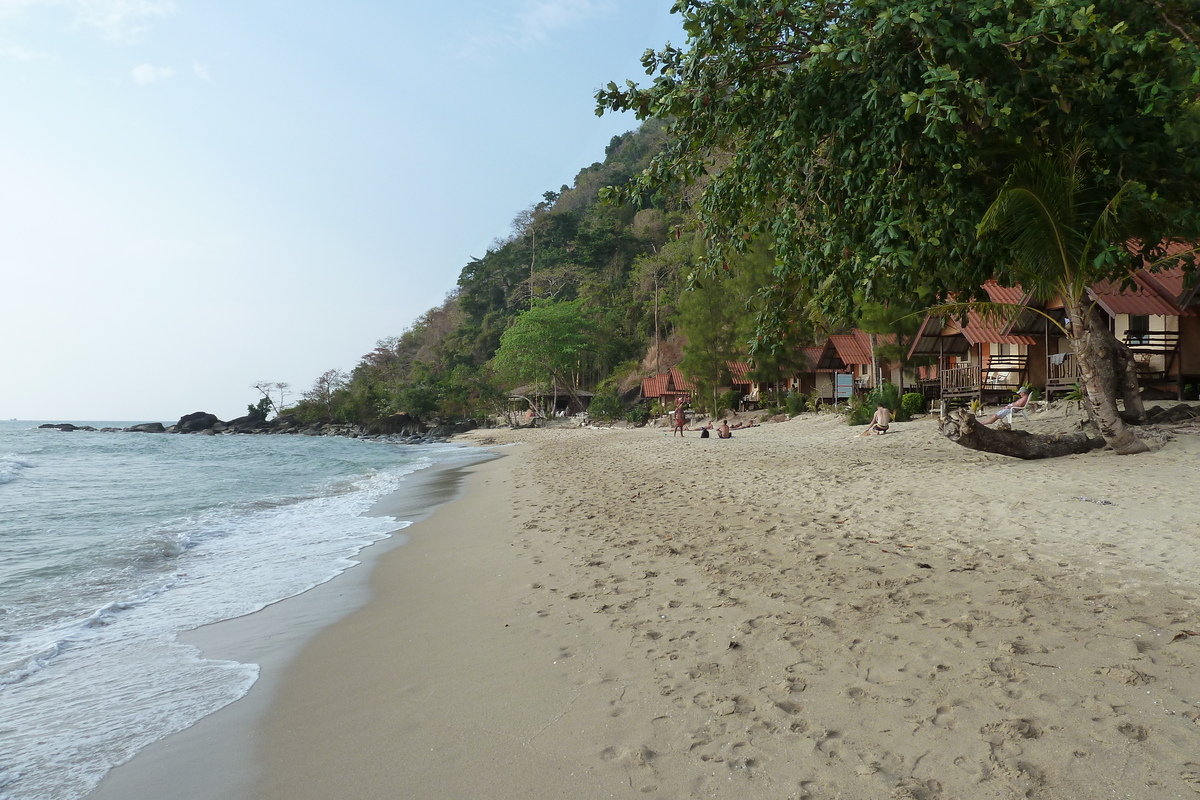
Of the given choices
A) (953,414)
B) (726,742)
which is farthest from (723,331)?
(726,742)

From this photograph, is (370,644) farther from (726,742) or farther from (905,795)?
(905,795)

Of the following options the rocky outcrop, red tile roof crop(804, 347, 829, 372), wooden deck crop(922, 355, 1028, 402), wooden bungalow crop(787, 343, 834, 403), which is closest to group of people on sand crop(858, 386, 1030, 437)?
wooden deck crop(922, 355, 1028, 402)

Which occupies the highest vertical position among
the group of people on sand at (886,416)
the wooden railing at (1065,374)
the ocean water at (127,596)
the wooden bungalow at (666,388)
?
the wooden bungalow at (666,388)

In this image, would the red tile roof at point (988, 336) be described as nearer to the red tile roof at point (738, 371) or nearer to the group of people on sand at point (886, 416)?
the group of people on sand at point (886, 416)

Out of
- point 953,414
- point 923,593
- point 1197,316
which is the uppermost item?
point 1197,316

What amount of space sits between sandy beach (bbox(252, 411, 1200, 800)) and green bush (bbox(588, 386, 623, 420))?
36501mm

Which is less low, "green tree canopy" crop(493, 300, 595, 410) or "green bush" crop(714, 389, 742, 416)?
"green tree canopy" crop(493, 300, 595, 410)

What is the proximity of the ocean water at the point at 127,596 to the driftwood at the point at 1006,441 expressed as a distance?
27.6ft

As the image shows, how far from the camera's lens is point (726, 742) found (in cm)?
290

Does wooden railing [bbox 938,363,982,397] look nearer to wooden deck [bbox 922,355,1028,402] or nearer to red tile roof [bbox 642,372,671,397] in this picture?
wooden deck [bbox 922,355,1028,402]

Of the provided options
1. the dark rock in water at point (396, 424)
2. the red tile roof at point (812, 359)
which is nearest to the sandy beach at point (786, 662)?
the red tile roof at point (812, 359)

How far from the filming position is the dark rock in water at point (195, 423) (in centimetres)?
7512

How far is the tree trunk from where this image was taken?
9406mm

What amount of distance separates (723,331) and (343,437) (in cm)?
3926
